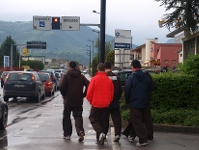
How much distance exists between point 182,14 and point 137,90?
5020 mm

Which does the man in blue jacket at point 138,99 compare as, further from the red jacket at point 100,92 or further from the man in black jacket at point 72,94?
the man in black jacket at point 72,94

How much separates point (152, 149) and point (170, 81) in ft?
14.0

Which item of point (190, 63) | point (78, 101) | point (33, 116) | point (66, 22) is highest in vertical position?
point (66, 22)

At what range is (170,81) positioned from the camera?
515 inches

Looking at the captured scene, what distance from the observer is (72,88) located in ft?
33.1

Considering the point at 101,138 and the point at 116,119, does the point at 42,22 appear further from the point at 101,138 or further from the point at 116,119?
the point at 101,138

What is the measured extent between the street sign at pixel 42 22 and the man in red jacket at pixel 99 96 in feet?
77.5

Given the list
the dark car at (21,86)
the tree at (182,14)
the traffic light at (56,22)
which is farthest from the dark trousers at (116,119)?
the traffic light at (56,22)

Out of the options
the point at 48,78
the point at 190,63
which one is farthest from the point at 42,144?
the point at 48,78

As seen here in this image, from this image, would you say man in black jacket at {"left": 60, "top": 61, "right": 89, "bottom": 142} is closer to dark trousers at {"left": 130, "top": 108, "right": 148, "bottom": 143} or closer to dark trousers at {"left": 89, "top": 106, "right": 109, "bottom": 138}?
dark trousers at {"left": 89, "top": 106, "right": 109, "bottom": 138}

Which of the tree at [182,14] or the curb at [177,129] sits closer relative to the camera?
the curb at [177,129]

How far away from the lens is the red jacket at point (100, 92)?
9.51m

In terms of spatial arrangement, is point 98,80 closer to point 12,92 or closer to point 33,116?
point 33,116

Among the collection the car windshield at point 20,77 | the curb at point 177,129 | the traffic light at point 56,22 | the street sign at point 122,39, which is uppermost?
the traffic light at point 56,22
